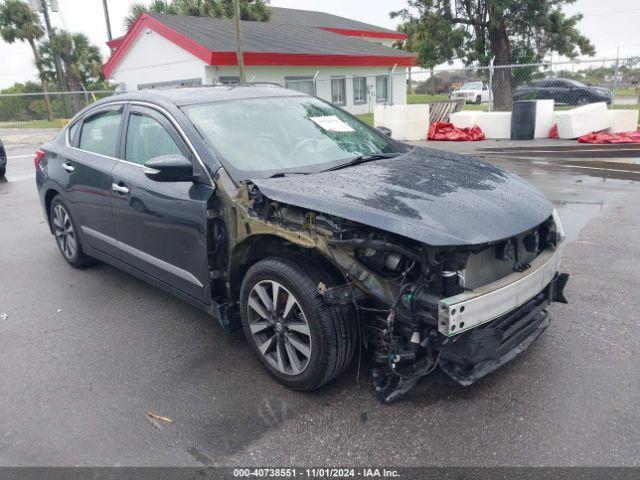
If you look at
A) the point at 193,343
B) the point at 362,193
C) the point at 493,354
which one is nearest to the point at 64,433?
the point at 193,343

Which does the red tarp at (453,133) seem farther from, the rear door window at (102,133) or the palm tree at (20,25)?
the palm tree at (20,25)

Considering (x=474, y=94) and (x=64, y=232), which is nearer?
(x=64, y=232)

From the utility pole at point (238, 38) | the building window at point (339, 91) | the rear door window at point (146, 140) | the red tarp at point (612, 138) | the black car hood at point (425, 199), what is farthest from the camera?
the building window at point (339, 91)

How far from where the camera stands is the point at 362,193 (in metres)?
2.91

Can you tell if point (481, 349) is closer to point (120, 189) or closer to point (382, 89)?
point (120, 189)

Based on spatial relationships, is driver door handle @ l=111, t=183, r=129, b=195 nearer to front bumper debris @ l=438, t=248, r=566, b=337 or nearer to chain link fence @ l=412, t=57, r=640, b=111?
front bumper debris @ l=438, t=248, r=566, b=337

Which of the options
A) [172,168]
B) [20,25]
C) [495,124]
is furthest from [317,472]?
[20,25]

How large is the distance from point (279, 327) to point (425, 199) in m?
1.09

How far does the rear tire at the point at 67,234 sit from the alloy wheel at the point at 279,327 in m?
2.63

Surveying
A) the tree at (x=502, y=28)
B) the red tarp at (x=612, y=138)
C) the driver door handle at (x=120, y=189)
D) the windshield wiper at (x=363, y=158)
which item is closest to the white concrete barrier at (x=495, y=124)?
the red tarp at (x=612, y=138)

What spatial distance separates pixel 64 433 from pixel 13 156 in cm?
1525

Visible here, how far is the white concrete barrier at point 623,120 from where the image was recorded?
12.2m

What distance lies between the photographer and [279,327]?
121 inches

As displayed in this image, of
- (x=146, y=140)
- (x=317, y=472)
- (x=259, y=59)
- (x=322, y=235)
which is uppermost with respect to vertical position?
(x=259, y=59)
